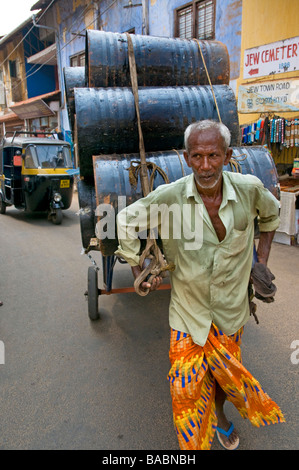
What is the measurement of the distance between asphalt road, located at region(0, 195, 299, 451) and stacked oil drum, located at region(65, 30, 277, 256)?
0.93m

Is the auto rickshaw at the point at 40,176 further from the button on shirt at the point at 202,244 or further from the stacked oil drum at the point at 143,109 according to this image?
the button on shirt at the point at 202,244

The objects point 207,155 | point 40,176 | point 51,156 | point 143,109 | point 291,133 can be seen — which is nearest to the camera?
point 207,155

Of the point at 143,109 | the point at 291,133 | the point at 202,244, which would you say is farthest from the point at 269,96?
the point at 202,244

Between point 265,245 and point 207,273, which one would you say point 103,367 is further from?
point 265,245

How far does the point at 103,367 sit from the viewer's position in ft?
8.86

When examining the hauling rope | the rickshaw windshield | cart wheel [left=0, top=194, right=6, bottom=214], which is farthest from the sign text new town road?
cart wheel [left=0, top=194, right=6, bottom=214]

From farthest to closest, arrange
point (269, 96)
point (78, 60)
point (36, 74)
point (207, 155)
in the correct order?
point (36, 74), point (78, 60), point (269, 96), point (207, 155)

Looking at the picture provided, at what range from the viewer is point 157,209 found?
5.92 ft

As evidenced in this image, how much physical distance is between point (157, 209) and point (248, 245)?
511 millimetres

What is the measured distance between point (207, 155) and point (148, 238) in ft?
1.88

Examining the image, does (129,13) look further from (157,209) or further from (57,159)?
(157,209)

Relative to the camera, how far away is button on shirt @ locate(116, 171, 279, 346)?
1.71 metres

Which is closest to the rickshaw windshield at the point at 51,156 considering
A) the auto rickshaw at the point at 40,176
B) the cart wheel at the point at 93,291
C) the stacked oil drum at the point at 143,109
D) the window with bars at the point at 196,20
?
the auto rickshaw at the point at 40,176

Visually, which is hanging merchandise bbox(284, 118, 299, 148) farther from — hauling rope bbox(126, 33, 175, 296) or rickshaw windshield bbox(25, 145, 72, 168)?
rickshaw windshield bbox(25, 145, 72, 168)
